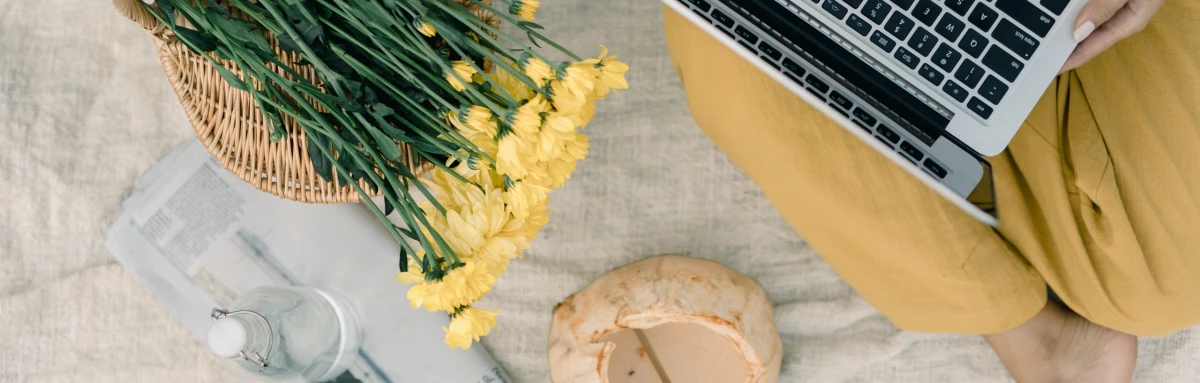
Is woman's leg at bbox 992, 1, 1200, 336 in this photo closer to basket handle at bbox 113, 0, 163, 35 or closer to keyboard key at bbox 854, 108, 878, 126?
keyboard key at bbox 854, 108, 878, 126

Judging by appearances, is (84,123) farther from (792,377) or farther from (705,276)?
(792,377)

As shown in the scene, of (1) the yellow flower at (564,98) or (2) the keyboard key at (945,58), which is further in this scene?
(2) the keyboard key at (945,58)

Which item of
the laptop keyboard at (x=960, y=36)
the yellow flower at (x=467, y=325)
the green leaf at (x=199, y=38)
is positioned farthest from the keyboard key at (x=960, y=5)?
the green leaf at (x=199, y=38)

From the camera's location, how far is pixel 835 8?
506 millimetres

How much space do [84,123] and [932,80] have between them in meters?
0.86

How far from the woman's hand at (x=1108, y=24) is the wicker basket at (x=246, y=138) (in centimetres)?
48

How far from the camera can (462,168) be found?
445 mm

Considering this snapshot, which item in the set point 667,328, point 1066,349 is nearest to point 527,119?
point 667,328

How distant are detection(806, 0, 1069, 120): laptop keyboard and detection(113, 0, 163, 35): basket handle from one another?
44 cm

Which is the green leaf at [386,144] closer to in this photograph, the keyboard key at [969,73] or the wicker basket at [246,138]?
the wicker basket at [246,138]

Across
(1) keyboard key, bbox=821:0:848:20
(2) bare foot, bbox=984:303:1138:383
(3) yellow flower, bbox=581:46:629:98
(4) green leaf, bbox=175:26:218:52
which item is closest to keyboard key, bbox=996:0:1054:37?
(1) keyboard key, bbox=821:0:848:20

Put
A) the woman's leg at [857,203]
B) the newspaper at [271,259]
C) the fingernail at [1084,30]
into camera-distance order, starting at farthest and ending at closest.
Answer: the newspaper at [271,259] → the woman's leg at [857,203] → the fingernail at [1084,30]

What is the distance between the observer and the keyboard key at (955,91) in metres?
0.50

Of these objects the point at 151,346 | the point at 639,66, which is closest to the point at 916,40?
the point at 639,66
